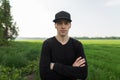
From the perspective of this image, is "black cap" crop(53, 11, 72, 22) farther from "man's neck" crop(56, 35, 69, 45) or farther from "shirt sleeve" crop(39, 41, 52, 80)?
"shirt sleeve" crop(39, 41, 52, 80)

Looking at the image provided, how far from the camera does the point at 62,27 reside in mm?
4598

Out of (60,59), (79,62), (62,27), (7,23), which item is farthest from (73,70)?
(7,23)

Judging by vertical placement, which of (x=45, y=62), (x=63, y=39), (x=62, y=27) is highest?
(x=62, y=27)

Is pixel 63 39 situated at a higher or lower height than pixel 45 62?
higher

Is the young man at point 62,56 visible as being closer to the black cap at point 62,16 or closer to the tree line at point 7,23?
the black cap at point 62,16

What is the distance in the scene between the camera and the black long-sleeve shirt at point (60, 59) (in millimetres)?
4664

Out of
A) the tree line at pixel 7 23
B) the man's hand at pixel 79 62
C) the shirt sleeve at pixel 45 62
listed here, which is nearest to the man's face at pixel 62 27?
the shirt sleeve at pixel 45 62

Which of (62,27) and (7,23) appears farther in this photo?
(7,23)

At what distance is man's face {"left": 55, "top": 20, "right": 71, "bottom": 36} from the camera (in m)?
4.59

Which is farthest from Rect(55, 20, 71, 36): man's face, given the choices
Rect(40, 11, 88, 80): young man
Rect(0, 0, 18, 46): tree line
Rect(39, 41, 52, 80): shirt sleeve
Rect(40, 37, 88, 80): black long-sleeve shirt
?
Rect(0, 0, 18, 46): tree line

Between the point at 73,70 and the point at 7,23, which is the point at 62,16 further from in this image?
the point at 7,23

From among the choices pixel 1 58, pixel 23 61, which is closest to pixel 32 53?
pixel 1 58

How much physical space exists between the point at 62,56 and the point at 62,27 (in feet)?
1.31

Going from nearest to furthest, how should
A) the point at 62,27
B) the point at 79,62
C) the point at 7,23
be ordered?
the point at 62,27 → the point at 79,62 → the point at 7,23
